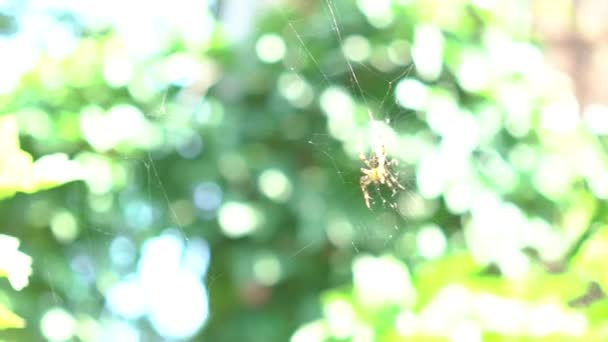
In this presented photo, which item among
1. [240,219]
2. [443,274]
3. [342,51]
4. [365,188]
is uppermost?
[342,51]

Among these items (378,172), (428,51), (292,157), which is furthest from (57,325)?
(428,51)

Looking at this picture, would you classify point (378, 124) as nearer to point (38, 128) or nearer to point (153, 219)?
point (153, 219)

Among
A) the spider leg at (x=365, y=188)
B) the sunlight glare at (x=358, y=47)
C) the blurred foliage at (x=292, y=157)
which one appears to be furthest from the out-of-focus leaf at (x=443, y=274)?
the sunlight glare at (x=358, y=47)

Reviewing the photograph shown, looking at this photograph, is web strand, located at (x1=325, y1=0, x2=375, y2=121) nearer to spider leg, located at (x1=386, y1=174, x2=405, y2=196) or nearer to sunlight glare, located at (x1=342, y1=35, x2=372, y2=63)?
sunlight glare, located at (x1=342, y1=35, x2=372, y2=63)

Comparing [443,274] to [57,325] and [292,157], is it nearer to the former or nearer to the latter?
[292,157]

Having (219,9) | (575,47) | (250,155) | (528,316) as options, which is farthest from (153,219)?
(575,47)

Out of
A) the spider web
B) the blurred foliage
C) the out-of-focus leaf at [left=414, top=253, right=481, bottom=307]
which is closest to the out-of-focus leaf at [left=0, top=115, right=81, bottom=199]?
the out-of-focus leaf at [left=414, top=253, right=481, bottom=307]
